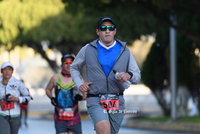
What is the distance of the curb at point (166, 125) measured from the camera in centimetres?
1461

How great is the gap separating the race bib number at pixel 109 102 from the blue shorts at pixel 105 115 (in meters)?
0.04

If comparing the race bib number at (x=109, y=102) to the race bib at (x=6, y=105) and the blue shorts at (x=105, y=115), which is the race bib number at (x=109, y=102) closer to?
the blue shorts at (x=105, y=115)

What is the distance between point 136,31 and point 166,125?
14.1 feet

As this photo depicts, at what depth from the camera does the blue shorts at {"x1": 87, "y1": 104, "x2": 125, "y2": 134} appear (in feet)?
16.9

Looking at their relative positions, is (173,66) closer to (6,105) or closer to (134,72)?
(6,105)

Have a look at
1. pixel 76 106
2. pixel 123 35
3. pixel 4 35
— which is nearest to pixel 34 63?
pixel 4 35

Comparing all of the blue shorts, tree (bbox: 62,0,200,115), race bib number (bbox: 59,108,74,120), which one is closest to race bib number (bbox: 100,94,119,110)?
the blue shorts

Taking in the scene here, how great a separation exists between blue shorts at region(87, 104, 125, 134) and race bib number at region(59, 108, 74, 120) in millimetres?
2286

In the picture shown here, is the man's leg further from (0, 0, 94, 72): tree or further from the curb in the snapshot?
(0, 0, 94, 72): tree

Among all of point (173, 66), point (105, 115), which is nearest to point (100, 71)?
point (105, 115)

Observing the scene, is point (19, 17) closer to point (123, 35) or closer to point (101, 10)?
point (123, 35)

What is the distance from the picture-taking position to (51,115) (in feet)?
83.0

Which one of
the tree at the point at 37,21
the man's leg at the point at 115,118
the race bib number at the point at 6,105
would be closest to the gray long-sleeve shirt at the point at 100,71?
the man's leg at the point at 115,118

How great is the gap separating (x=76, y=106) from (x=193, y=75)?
9774mm
